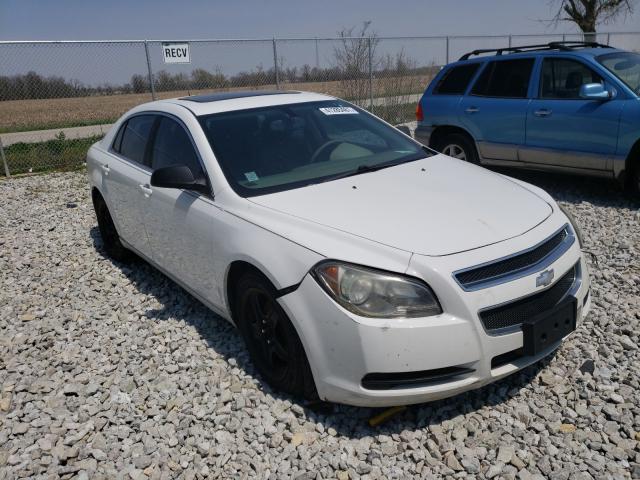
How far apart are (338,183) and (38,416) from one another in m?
2.19

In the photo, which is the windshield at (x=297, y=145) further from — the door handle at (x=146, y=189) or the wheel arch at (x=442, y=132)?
the wheel arch at (x=442, y=132)

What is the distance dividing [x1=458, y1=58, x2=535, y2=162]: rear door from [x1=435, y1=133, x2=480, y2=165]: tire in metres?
0.15

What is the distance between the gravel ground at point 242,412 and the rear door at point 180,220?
1.56ft

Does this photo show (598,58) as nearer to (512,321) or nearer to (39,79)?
(512,321)

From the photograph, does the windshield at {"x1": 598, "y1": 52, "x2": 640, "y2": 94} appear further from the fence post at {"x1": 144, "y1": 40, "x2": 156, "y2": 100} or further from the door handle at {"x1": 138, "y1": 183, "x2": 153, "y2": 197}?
the fence post at {"x1": 144, "y1": 40, "x2": 156, "y2": 100}

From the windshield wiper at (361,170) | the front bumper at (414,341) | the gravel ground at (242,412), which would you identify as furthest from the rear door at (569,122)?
the front bumper at (414,341)

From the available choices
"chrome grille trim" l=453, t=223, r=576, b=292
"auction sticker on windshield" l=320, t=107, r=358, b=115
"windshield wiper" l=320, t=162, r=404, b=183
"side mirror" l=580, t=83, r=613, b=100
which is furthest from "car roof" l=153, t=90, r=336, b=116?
"side mirror" l=580, t=83, r=613, b=100

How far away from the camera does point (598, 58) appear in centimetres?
630

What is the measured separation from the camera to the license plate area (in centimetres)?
255

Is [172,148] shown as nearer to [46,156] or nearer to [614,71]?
[614,71]

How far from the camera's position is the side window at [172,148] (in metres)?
3.63

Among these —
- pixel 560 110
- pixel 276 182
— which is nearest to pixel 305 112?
pixel 276 182

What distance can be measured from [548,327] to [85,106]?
1351cm

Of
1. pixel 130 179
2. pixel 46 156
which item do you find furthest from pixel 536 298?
pixel 46 156
